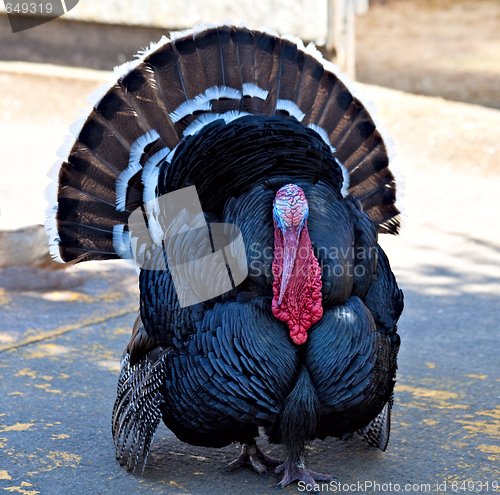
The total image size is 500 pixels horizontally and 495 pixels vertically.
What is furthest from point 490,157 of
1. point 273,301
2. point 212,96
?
point 273,301

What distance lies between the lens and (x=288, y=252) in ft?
9.27

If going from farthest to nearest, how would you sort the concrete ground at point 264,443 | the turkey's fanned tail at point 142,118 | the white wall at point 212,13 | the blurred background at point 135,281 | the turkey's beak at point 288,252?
the white wall at point 212,13
the turkey's fanned tail at point 142,118
the blurred background at point 135,281
the concrete ground at point 264,443
the turkey's beak at point 288,252

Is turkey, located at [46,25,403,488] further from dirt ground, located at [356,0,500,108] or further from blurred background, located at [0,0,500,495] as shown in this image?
dirt ground, located at [356,0,500,108]

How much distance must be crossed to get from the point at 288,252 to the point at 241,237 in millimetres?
241

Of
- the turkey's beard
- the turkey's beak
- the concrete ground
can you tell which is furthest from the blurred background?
the turkey's beak

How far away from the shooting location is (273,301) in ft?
9.37

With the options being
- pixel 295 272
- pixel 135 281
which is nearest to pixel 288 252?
pixel 295 272

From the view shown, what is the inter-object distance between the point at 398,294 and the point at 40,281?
9.69 feet

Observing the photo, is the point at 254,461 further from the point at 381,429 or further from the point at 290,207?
the point at 290,207

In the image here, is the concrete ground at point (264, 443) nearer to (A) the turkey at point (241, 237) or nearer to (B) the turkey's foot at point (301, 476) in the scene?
(B) the turkey's foot at point (301, 476)

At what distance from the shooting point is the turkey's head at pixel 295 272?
9.22ft

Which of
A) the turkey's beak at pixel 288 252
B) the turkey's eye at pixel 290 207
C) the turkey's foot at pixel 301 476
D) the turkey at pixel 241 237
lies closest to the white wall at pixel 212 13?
the turkey at pixel 241 237

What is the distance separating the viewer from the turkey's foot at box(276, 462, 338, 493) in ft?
10.2

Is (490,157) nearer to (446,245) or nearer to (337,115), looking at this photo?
(446,245)
